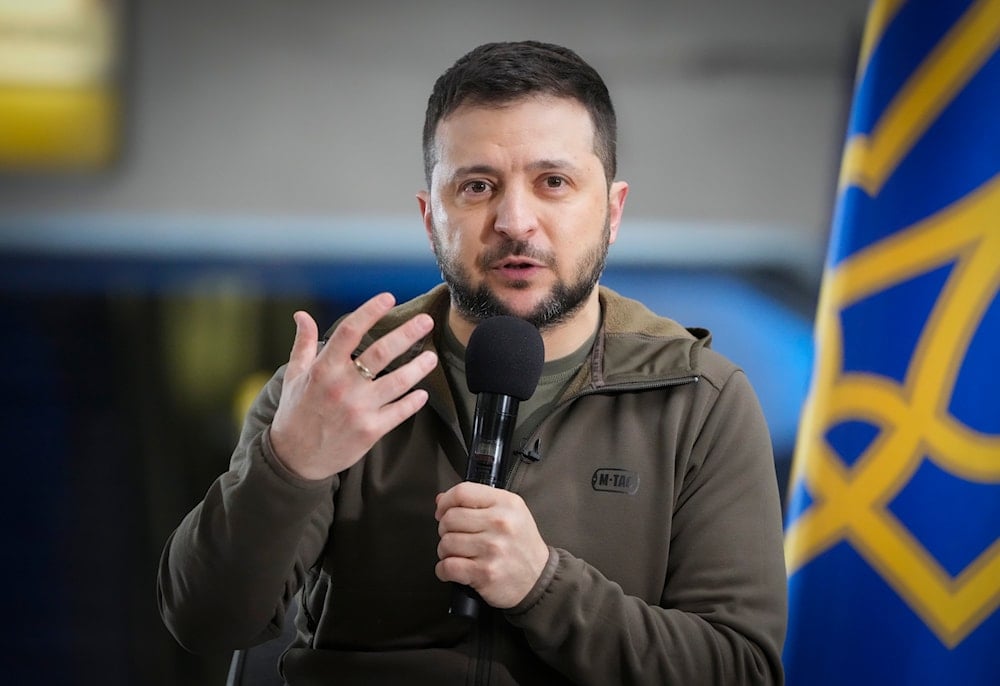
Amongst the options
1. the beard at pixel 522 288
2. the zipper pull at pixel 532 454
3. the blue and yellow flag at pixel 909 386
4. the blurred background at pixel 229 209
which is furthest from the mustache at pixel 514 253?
the blurred background at pixel 229 209

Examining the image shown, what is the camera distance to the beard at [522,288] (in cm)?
141

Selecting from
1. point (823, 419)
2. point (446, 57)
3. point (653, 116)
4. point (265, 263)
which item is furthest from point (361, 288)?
point (823, 419)

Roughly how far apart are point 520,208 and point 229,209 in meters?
1.40

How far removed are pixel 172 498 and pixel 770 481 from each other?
Answer: 1669 mm

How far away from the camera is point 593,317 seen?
156 cm

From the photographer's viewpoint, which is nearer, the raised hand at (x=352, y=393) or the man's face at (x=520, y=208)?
the raised hand at (x=352, y=393)

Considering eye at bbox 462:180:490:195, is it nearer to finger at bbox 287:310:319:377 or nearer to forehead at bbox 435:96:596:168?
forehead at bbox 435:96:596:168

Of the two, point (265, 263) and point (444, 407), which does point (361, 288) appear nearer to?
point (265, 263)

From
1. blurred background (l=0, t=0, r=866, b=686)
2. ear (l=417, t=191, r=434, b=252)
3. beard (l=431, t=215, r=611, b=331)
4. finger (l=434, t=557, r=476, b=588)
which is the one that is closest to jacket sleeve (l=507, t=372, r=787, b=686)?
finger (l=434, t=557, r=476, b=588)

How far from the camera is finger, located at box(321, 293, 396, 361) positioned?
1.14m

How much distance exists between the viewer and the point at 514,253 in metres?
1.40

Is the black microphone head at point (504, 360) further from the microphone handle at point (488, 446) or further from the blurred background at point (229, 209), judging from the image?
the blurred background at point (229, 209)

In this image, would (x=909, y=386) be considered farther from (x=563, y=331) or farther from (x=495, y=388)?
(x=495, y=388)

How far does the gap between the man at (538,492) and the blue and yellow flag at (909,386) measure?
657mm
